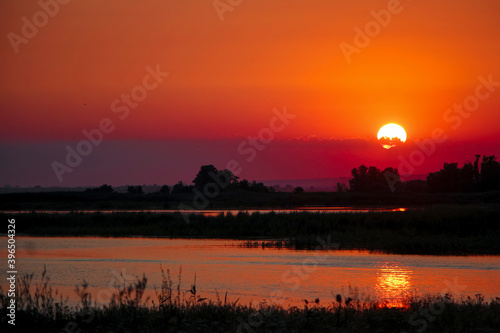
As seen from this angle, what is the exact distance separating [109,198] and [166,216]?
7057 cm

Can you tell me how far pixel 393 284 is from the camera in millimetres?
21438

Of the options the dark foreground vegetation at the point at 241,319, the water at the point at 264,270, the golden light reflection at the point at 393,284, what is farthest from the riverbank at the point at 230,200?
the dark foreground vegetation at the point at 241,319

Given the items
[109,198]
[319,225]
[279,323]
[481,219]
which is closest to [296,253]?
[319,225]

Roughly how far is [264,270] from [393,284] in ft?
18.2

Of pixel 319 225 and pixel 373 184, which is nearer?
pixel 319 225

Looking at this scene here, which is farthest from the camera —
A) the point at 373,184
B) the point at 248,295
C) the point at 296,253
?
the point at 373,184

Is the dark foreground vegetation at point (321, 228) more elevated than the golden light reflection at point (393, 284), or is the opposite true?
the dark foreground vegetation at point (321, 228)

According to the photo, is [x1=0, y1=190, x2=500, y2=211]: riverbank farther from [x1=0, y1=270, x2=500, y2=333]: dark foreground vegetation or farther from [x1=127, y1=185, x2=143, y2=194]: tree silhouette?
[x1=0, y1=270, x2=500, y2=333]: dark foreground vegetation

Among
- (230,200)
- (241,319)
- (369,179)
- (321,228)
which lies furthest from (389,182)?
(241,319)

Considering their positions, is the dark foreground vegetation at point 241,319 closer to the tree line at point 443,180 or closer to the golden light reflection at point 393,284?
the golden light reflection at point 393,284

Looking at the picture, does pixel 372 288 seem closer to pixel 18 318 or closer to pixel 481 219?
pixel 18 318

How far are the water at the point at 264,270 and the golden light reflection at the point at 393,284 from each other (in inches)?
1.2

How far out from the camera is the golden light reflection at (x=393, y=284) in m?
17.5

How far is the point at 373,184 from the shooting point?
12862 cm
